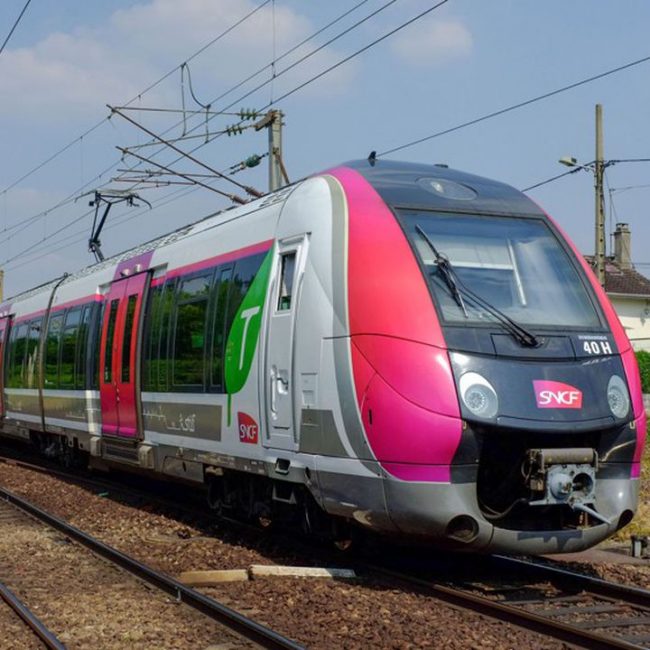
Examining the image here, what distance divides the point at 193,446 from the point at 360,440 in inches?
136

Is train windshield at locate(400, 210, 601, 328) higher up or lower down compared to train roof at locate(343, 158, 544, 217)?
lower down

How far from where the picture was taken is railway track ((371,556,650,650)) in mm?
6380

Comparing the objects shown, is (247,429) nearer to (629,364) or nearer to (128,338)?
(629,364)

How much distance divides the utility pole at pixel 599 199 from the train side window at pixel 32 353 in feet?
40.7

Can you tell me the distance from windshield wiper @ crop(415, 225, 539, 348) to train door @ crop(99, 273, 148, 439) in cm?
527

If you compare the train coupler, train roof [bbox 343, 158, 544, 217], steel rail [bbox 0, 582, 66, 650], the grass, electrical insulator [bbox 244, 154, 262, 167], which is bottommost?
steel rail [bbox 0, 582, 66, 650]

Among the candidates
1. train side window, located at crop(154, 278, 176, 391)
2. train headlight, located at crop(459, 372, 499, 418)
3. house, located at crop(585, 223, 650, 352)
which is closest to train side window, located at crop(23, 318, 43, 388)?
train side window, located at crop(154, 278, 176, 391)

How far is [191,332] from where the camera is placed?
1072 centimetres

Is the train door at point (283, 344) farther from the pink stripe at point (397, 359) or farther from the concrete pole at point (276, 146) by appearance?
the concrete pole at point (276, 146)

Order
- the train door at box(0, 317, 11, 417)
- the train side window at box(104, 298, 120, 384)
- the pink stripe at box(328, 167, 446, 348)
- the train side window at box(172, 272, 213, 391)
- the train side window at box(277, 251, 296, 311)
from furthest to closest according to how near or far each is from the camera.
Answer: the train door at box(0, 317, 11, 417), the train side window at box(104, 298, 120, 384), the train side window at box(172, 272, 213, 391), the train side window at box(277, 251, 296, 311), the pink stripe at box(328, 167, 446, 348)

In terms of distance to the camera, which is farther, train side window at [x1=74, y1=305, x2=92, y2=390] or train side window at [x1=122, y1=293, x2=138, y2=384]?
train side window at [x1=74, y1=305, x2=92, y2=390]

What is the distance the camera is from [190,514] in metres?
11.9

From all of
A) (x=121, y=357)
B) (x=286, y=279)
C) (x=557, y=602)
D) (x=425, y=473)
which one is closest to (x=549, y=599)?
(x=557, y=602)

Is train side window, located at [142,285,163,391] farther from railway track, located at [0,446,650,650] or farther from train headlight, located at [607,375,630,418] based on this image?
train headlight, located at [607,375,630,418]
